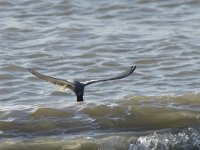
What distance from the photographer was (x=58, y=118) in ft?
27.8

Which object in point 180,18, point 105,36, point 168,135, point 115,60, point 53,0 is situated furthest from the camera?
point 53,0

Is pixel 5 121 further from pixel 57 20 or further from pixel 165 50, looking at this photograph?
pixel 57 20

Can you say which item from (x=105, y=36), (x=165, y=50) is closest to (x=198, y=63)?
(x=165, y=50)

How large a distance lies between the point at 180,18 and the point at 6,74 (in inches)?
155

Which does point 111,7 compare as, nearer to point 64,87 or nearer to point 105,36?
point 105,36

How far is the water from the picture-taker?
7.97 m

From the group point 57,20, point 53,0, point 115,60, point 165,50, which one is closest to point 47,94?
point 115,60

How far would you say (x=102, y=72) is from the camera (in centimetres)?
1045

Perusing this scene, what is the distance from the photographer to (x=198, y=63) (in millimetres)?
10680

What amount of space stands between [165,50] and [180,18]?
1.89m

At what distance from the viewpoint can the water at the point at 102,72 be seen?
7.97 meters

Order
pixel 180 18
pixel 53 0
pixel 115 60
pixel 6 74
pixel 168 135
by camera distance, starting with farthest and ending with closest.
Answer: pixel 53 0
pixel 180 18
pixel 115 60
pixel 6 74
pixel 168 135

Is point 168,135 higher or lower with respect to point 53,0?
lower

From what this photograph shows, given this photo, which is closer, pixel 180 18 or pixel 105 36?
pixel 105 36
